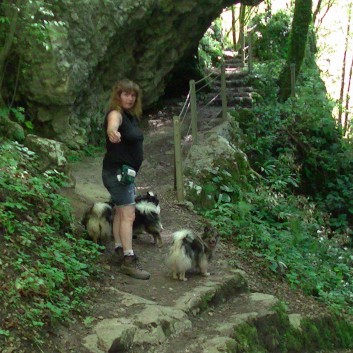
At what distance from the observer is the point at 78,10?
10836mm

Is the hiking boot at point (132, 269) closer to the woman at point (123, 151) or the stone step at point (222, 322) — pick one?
the woman at point (123, 151)

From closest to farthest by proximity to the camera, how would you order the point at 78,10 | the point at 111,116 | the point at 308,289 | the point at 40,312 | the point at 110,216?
the point at 40,312, the point at 111,116, the point at 110,216, the point at 308,289, the point at 78,10

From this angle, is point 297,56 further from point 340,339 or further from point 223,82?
point 340,339

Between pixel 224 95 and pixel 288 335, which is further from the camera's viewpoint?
pixel 224 95

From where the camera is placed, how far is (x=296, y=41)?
17.3 meters

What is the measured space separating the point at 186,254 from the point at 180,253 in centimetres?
8

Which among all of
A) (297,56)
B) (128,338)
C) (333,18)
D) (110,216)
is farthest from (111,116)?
(333,18)

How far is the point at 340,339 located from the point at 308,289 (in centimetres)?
81

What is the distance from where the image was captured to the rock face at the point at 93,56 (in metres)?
10.2

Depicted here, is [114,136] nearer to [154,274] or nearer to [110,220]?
[110,220]

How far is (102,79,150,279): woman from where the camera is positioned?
5.60 m

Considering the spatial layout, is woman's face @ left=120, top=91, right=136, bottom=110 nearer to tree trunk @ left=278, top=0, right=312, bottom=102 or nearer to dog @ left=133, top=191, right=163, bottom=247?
dog @ left=133, top=191, right=163, bottom=247

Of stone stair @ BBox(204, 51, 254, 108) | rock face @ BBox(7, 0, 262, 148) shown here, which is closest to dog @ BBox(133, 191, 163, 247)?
rock face @ BBox(7, 0, 262, 148)

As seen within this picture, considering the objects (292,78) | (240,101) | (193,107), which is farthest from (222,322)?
(292,78)
